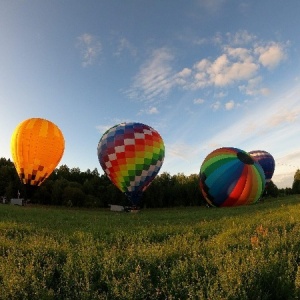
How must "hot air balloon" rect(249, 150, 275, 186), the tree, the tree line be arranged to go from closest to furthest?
"hot air balloon" rect(249, 150, 275, 186)
the tree line
the tree

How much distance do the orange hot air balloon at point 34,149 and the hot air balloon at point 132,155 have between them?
4.37 metres

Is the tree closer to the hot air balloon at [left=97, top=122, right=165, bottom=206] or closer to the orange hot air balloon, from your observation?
the hot air balloon at [left=97, top=122, right=165, bottom=206]

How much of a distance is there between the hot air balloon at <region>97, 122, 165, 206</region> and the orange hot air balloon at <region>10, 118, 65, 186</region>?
437 cm

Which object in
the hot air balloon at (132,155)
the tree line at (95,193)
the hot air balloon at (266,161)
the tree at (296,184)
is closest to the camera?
the hot air balloon at (132,155)

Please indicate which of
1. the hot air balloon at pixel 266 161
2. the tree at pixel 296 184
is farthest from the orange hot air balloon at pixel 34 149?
the tree at pixel 296 184

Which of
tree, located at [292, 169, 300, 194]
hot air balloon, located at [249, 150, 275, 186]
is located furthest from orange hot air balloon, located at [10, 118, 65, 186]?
tree, located at [292, 169, 300, 194]

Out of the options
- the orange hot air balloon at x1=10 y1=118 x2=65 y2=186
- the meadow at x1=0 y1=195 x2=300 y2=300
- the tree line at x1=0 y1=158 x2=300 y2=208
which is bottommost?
the meadow at x1=0 y1=195 x2=300 y2=300

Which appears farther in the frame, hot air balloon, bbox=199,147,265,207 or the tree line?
the tree line

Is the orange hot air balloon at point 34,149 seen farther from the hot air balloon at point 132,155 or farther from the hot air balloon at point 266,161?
the hot air balloon at point 266,161

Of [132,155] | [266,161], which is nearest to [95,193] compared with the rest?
[266,161]

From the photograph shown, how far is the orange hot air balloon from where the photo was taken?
2964 cm

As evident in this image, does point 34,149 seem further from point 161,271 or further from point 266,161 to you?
point 266,161

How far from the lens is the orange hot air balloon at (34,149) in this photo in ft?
97.2

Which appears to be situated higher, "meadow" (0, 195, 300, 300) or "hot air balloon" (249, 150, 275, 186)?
"hot air balloon" (249, 150, 275, 186)
